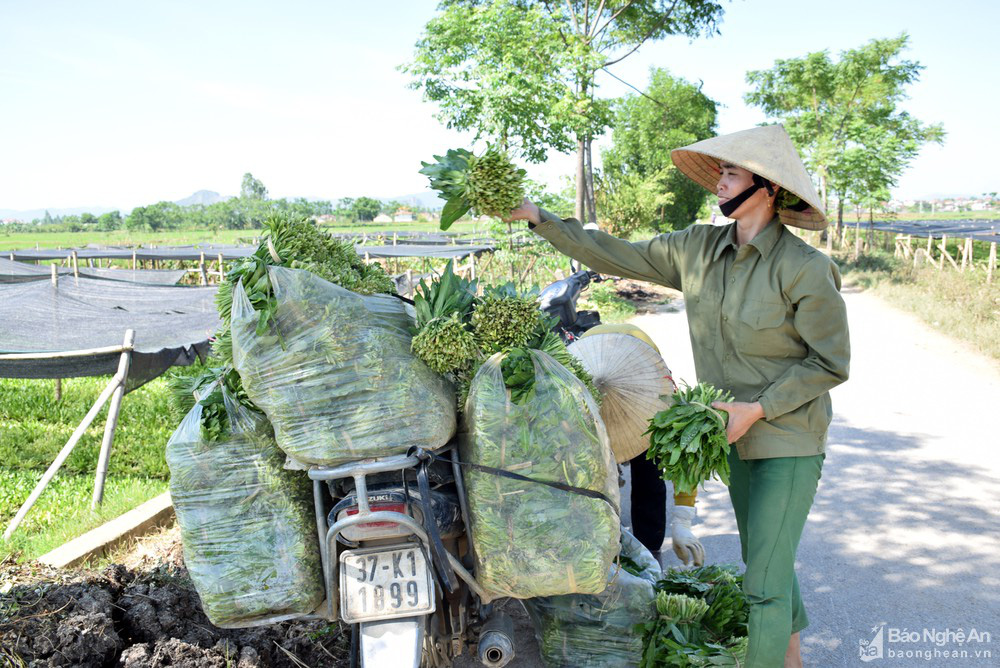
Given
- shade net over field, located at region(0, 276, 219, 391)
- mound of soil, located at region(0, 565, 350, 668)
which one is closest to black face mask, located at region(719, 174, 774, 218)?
mound of soil, located at region(0, 565, 350, 668)

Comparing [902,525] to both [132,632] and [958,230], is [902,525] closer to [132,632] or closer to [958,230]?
[132,632]

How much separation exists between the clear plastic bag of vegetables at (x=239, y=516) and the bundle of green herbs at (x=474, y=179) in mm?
962

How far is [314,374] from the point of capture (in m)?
2.13

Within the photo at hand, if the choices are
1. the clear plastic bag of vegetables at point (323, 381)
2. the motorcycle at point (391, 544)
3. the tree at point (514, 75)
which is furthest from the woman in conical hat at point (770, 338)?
the tree at point (514, 75)

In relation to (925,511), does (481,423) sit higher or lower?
higher

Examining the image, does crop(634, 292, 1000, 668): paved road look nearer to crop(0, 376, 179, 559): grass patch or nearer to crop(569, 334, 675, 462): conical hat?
crop(569, 334, 675, 462): conical hat

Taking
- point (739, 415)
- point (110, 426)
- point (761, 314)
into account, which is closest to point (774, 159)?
point (761, 314)

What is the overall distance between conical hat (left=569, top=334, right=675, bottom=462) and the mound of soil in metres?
1.54

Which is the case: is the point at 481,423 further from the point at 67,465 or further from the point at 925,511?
the point at 67,465

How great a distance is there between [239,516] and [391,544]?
0.50 m

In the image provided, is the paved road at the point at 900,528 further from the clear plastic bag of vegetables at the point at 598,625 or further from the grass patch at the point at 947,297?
the grass patch at the point at 947,297

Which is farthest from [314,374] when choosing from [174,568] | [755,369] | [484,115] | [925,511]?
[484,115]

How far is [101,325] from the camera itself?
761cm

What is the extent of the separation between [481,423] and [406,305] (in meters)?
0.57
